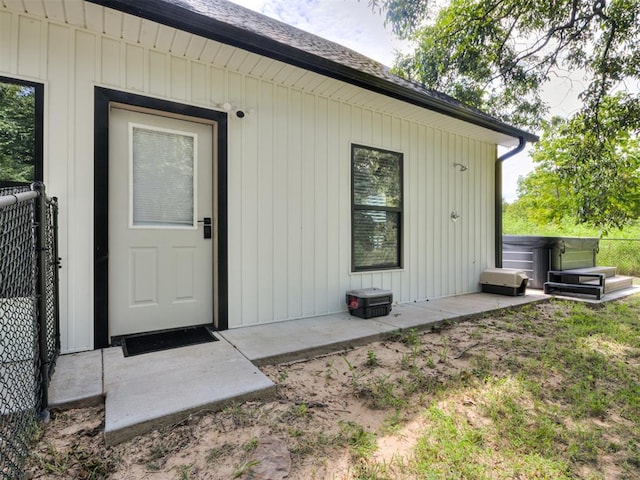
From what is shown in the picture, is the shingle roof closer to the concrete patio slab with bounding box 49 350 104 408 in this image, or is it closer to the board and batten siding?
the board and batten siding

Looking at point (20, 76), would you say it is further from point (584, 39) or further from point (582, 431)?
point (584, 39)

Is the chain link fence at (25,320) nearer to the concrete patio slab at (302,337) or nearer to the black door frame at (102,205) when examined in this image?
the black door frame at (102,205)

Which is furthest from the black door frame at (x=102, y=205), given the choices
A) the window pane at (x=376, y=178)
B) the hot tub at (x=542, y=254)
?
the hot tub at (x=542, y=254)

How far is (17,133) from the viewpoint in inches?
99.4

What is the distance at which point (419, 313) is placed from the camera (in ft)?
13.9

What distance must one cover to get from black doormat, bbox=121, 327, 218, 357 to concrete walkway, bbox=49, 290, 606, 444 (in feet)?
0.31

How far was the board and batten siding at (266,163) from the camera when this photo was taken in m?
2.67

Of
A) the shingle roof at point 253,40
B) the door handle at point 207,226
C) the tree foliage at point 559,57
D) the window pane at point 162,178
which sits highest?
the tree foliage at point 559,57

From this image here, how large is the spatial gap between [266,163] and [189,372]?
217 centimetres

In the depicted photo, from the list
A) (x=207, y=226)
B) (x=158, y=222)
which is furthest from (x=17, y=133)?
(x=207, y=226)

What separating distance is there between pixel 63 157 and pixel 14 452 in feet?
6.79

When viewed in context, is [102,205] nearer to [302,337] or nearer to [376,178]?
[302,337]

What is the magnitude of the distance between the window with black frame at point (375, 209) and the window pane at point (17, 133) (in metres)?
3.11

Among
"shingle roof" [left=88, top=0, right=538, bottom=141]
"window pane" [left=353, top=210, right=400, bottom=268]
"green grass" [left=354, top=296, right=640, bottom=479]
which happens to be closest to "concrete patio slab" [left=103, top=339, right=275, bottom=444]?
"green grass" [left=354, top=296, right=640, bottom=479]
